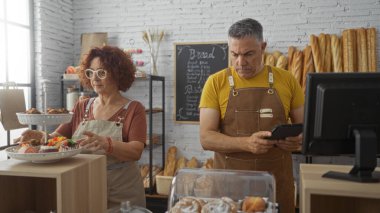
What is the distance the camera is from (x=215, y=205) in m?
1.28

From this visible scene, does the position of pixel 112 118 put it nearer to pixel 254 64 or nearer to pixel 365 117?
pixel 254 64

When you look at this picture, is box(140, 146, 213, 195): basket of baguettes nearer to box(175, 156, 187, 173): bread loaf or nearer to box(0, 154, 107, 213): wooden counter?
box(175, 156, 187, 173): bread loaf

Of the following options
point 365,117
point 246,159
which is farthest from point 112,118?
point 365,117

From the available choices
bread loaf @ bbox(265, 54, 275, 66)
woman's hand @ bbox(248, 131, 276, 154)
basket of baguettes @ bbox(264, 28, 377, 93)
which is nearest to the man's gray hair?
woman's hand @ bbox(248, 131, 276, 154)

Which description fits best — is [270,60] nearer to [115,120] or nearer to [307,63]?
[307,63]

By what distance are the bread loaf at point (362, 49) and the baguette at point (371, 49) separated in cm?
3

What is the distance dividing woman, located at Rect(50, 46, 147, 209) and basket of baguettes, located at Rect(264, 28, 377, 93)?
2.21 metres

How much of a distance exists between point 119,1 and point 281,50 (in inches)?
81.2

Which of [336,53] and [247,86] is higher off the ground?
[336,53]

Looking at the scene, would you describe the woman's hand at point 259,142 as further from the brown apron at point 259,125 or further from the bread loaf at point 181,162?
the bread loaf at point 181,162

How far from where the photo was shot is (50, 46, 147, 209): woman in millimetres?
1935

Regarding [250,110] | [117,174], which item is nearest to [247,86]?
[250,110]

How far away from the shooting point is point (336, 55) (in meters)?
3.72

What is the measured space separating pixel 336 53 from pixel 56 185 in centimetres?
321
